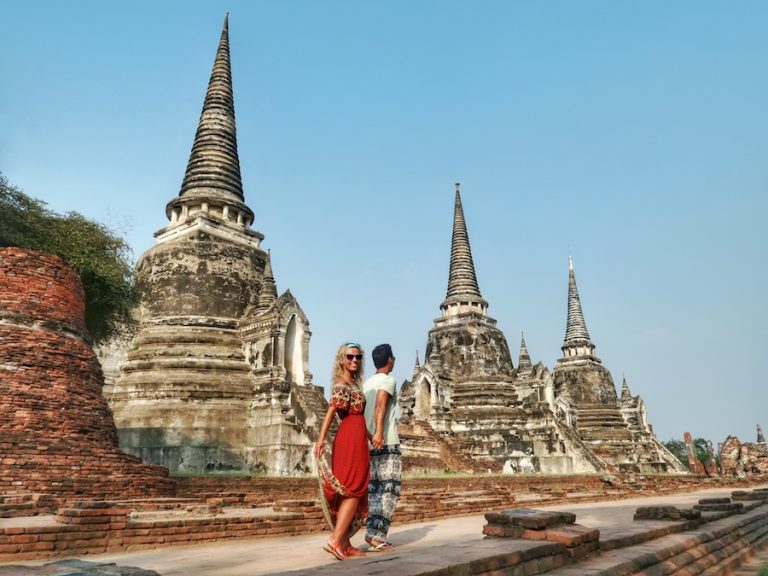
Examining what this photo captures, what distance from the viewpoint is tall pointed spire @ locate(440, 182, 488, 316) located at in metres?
33.1

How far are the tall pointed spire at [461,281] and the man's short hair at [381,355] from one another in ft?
90.6

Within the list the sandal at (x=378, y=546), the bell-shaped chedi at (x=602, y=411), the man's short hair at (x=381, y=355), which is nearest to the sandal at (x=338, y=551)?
the sandal at (x=378, y=546)

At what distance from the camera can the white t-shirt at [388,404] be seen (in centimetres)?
525

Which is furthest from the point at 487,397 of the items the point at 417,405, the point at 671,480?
the point at 671,480

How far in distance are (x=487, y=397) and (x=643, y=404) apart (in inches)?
636

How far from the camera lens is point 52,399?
32.3 feet

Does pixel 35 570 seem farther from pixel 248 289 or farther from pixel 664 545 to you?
pixel 248 289

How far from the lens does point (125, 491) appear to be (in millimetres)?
9383

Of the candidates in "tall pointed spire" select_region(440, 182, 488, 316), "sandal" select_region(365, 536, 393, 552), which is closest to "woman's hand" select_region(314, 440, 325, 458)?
"sandal" select_region(365, 536, 393, 552)

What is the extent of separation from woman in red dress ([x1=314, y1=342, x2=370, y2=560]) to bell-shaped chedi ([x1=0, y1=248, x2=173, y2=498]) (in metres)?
5.42

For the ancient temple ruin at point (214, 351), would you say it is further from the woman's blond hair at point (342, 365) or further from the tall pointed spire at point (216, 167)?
the woman's blond hair at point (342, 365)

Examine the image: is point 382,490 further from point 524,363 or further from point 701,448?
point 701,448

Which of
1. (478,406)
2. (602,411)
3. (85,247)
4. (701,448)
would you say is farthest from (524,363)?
(701,448)

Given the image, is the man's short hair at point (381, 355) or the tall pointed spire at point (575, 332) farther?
the tall pointed spire at point (575, 332)
